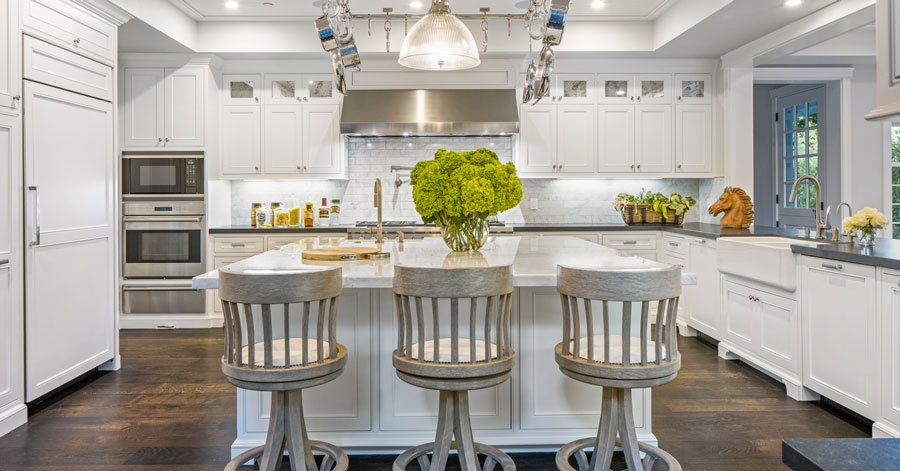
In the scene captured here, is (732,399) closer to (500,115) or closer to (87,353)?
(500,115)

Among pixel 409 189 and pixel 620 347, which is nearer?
pixel 620 347

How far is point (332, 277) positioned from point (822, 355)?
269 cm

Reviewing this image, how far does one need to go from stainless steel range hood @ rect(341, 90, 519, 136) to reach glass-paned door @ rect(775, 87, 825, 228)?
3348 mm

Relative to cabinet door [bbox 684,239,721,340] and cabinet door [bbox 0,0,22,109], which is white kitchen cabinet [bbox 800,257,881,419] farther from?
cabinet door [bbox 0,0,22,109]

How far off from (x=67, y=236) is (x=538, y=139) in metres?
3.87

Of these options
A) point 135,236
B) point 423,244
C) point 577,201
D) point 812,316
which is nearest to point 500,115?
point 577,201

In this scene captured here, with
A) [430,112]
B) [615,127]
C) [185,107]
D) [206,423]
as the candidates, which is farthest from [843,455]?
[185,107]

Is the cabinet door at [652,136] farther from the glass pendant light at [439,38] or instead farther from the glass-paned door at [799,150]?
the glass pendant light at [439,38]

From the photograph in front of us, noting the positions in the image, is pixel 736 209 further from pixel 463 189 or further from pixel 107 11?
pixel 107 11

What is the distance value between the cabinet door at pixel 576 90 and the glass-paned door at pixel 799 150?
2540 mm

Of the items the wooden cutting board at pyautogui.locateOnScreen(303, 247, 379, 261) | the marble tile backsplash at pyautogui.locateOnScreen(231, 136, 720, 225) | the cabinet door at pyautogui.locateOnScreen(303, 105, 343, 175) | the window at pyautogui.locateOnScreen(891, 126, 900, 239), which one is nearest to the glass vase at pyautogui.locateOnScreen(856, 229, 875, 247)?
the wooden cutting board at pyautogui.locateOnScreen(303, 247, 379, 261)

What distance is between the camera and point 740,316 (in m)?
4.10

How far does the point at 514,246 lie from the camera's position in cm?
335

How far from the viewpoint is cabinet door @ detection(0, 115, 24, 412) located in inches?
119
